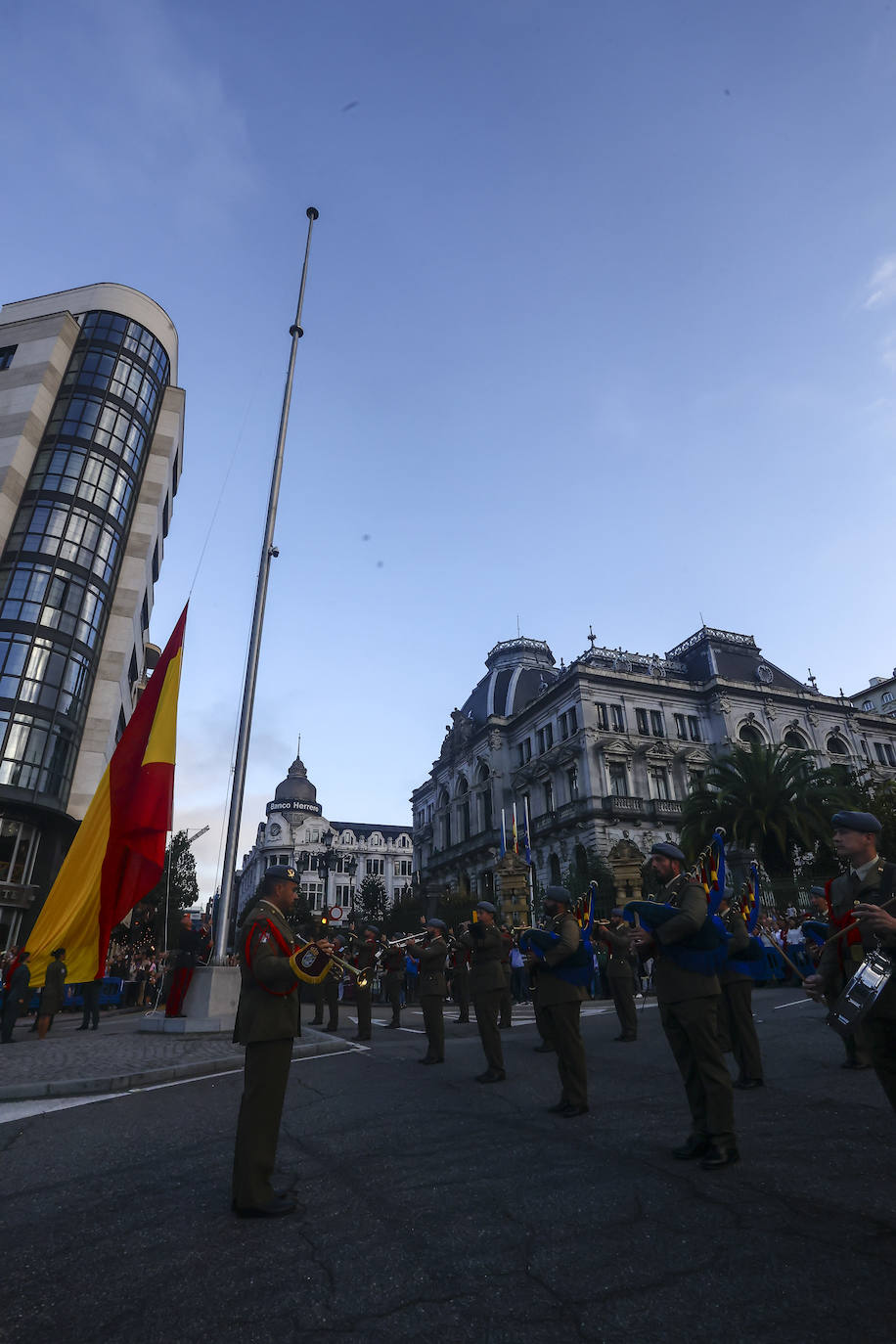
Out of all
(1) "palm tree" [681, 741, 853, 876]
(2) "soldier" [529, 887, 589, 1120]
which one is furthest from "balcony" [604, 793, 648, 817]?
(2) "soldier" [529, 887, 589, 1120]

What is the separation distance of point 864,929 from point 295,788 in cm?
11452

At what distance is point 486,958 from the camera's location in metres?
9.34

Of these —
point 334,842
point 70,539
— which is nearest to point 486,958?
point 70,539

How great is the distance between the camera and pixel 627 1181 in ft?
14.3

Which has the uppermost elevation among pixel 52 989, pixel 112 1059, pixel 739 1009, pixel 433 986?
pixel 52 989

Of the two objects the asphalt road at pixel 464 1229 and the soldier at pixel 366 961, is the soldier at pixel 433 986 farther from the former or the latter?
the asphalt road at pixel 464 1229

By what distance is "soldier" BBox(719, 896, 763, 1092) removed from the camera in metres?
7.44

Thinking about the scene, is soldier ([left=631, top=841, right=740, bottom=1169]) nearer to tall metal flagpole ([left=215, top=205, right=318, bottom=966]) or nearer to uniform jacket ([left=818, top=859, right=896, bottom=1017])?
uniform jacket ([left=818, top=859, right=896, bottom=1017])

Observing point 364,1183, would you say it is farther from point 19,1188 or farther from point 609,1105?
point 609,1105

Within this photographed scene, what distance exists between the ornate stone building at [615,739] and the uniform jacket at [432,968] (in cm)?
3227

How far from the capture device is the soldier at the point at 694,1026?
467 cm

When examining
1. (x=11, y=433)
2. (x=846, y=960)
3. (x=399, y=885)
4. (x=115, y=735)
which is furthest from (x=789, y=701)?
(x=399, y=885)

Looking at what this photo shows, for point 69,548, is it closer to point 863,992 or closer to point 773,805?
point 773,805

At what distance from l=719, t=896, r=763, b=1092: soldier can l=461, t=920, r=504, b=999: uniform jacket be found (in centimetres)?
262
